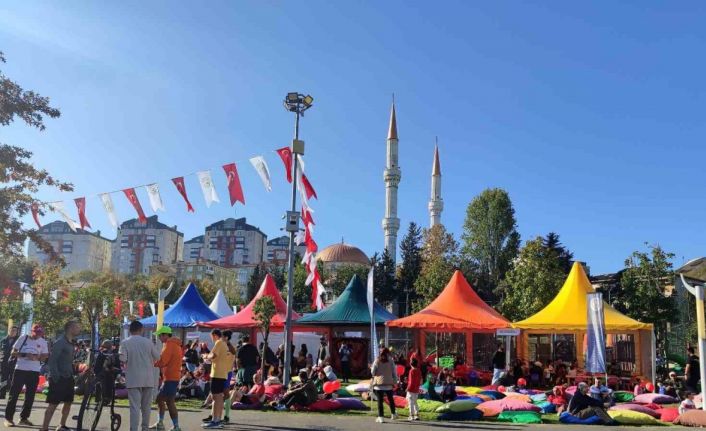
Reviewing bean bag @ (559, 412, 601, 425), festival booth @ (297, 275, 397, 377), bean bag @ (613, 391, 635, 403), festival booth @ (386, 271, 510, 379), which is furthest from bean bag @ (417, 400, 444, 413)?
festival booth @ (297, 275, 397, 377)

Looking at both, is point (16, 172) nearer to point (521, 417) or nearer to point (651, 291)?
point (521, 417)

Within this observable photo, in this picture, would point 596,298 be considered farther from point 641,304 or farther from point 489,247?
point 489,247

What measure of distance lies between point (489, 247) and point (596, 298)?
37678 millimetres

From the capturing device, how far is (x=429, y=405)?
12.8 m

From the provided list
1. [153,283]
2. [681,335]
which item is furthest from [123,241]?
[681,335]

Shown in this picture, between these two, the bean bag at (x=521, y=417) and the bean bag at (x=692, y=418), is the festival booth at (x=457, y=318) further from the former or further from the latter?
the bean bag at (x=692, y=418)

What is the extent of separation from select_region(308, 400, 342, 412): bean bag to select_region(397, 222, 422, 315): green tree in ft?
142

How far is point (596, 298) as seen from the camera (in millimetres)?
14602

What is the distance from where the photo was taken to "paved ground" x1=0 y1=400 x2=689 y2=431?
971 centimetres

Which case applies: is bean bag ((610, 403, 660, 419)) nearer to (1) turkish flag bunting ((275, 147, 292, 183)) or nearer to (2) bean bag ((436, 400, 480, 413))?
(2) bean bag ((436, 400, 480, 413))

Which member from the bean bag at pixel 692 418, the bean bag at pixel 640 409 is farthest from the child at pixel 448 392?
the bean bag at pixel 692 418

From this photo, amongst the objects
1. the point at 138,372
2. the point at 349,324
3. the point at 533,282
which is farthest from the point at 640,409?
the point at 533,282

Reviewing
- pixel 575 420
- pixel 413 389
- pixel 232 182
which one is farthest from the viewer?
pixel 232 182

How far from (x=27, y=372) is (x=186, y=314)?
52.6 ft
